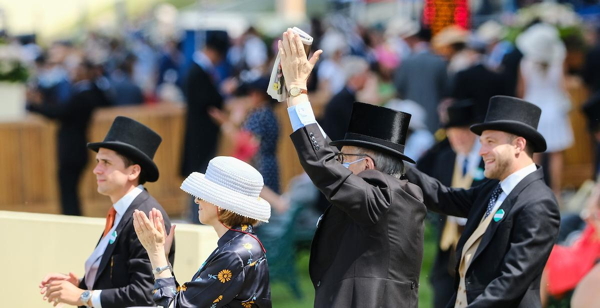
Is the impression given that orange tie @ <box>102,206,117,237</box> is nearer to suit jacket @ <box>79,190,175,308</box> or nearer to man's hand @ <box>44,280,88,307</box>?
suit jacket @ <box>79,190,175,308</box>

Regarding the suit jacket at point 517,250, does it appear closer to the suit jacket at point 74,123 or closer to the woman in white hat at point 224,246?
the woman in white hat at point 224,246

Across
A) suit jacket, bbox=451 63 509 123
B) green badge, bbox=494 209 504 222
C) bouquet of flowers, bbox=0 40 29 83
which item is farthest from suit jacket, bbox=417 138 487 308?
bouquet of flowers, bbox=0 40 29 83

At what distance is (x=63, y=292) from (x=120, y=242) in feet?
1.18

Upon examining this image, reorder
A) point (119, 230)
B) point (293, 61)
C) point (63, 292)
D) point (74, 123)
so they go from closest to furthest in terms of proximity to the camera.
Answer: point (293, 61), point (63, 292), point (119, 230), point (74, 123)

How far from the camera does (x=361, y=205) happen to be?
173 inches

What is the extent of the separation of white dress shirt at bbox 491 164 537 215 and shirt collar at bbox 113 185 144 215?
1800 mm

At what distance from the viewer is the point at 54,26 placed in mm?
33188

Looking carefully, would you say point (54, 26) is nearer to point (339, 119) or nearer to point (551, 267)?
point (339, 119)

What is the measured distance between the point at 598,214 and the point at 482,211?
4.84 feet

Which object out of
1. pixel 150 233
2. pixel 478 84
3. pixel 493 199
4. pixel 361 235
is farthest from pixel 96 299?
pixel 478 84

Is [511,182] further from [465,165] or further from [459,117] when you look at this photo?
[459,117]

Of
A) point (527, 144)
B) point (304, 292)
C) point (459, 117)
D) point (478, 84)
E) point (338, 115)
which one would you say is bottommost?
point (304, 292)

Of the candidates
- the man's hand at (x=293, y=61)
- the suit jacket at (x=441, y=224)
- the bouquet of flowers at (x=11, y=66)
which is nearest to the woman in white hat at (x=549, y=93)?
the suit jacket at (x=441, y=224)

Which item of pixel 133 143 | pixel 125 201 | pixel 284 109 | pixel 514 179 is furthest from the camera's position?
pixel 284 109
